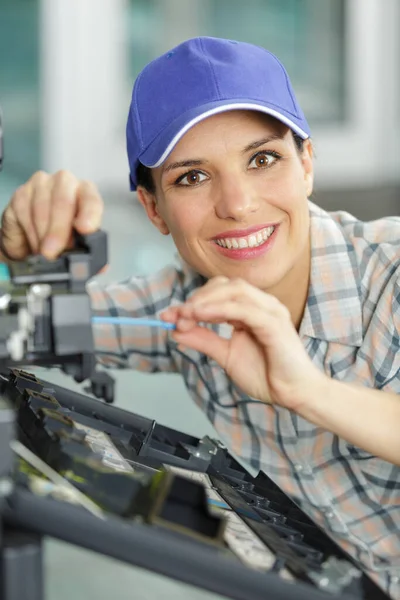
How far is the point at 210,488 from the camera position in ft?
3.28

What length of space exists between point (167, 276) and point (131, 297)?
81 mm

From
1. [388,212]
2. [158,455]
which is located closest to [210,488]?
[158,455]

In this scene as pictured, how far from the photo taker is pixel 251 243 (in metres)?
1.38

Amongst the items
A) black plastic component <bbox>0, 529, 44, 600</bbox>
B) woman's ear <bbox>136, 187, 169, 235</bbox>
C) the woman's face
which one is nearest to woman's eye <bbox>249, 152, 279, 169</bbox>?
the woman's face

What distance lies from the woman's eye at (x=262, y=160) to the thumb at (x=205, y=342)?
0.33 meters

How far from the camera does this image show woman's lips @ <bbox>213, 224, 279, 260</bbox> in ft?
4.51

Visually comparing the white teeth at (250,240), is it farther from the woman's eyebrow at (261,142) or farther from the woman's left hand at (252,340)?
the woman's left hand at (252,340)

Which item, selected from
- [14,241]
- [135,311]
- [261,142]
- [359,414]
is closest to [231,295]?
[359,414]

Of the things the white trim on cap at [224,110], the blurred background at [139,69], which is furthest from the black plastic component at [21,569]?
the blurred background at [139,69]

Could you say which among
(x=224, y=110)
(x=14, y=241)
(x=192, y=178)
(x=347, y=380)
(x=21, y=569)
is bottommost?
(x=347, y=380)

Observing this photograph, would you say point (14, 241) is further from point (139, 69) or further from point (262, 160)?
point (139, 69)

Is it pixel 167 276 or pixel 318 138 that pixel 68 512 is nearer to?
pixel 167 276

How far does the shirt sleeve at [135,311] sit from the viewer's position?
5.34 feet

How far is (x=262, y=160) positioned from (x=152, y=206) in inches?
9.9
